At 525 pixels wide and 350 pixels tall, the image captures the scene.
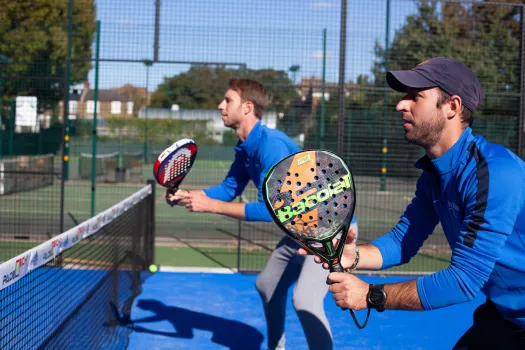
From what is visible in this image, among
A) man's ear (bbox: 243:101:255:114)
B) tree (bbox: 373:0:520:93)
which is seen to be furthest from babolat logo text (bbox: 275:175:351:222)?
tree (bbox: 373:0:520:93)


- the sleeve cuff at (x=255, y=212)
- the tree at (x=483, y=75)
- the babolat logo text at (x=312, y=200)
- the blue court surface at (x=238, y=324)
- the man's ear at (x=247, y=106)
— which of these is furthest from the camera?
the tree at (x=483, y=75)

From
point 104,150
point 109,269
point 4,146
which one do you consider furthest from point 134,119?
point 109,269

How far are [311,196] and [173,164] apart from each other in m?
2.22

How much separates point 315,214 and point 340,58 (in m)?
6.58

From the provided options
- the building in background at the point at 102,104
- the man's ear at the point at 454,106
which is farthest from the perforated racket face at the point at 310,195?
the building in background at the point at 102,104

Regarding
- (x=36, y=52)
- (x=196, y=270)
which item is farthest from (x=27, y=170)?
(x=196, y=270)

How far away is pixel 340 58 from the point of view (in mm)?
8789

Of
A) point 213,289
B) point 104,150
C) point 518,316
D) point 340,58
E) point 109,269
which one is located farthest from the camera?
point 104,150

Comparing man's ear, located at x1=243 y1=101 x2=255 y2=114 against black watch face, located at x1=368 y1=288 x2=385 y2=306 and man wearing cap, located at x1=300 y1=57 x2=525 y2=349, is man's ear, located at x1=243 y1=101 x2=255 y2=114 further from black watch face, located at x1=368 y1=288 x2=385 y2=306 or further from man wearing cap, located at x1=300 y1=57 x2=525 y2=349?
black watch face, located at x1=368 y1=288 x2=385 y2=306

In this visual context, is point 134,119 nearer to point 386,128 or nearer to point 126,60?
point 126,60

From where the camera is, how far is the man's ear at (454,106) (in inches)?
102

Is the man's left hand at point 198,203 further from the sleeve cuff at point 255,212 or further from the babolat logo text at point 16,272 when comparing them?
the babolat logo text at point 16,272

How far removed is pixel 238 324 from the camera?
6270 millimetres

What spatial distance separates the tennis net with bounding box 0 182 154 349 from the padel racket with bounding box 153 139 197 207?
69cm
